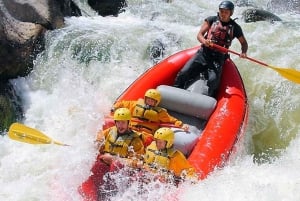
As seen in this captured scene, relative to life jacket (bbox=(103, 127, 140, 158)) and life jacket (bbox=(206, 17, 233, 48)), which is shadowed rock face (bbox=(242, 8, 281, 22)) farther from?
life jacket (bbox=(103, 127, 140, 158))

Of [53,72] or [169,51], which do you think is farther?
[169,51]

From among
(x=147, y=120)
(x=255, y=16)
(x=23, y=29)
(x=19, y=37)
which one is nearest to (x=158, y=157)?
(x=147, y=120)

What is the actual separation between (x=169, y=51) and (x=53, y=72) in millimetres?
1758

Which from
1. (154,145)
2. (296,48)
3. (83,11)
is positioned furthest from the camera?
(83,11)

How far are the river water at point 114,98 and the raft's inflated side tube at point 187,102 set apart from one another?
20.9 inches

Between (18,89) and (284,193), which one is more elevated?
(284,193)

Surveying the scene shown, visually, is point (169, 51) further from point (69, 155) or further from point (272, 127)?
point (69, 155)

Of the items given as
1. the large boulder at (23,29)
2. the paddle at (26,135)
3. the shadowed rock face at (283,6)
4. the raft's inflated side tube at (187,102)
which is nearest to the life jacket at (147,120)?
the raft's inflated side tube at (187,102)

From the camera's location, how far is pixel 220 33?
5.68 meters

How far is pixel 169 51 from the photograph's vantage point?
7.64 meters

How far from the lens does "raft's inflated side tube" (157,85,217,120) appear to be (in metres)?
5.37

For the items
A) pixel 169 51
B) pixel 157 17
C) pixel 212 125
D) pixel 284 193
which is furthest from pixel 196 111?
pixel 157 17

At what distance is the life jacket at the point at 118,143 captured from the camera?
4434mm

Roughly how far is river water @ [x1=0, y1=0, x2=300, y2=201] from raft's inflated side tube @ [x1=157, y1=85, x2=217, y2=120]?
53cm
